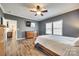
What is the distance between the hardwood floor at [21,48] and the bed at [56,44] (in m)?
0.12

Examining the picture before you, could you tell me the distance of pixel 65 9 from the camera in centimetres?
198

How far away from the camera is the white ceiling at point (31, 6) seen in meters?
1.97

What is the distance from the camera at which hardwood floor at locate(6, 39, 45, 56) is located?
2.03 metres

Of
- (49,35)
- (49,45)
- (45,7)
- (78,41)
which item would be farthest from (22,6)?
(78,41)

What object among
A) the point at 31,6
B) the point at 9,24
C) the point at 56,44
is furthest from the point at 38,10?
the point at 56,44

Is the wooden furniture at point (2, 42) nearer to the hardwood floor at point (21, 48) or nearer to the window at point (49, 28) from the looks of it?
the hardwood floor at point (21, 48)

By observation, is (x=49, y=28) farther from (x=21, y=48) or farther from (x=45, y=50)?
(x=21, y=48)

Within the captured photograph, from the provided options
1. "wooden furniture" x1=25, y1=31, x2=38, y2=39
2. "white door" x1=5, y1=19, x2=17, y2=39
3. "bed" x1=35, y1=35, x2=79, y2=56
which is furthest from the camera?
"wooden furniture" x1=25, y1=31, x2=38, y2=39

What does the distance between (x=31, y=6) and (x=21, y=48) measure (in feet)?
2.65

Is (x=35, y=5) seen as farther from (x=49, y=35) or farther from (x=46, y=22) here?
(x=49, y=35)

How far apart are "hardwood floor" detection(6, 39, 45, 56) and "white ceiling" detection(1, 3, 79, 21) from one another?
52 cm

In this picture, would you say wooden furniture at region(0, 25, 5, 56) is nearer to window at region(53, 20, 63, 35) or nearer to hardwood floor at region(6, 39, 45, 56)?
hardwood floor at region(6, 39, 45, 56)

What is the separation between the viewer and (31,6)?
1999 millimetres

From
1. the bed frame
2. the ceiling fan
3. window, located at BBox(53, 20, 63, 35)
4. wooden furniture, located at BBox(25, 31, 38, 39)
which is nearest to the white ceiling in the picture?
the ceiling fan
